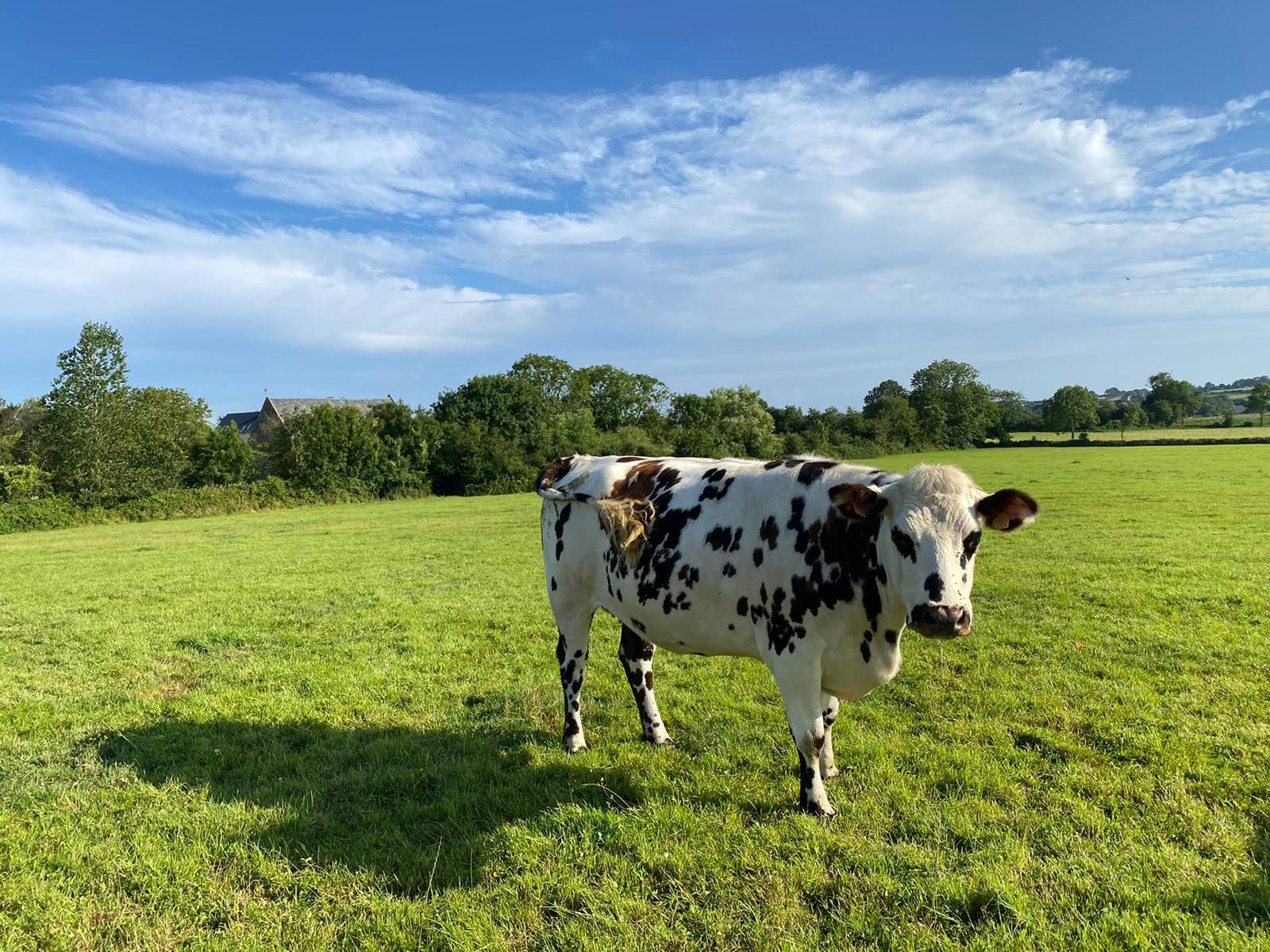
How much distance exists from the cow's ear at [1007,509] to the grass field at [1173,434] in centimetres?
7763

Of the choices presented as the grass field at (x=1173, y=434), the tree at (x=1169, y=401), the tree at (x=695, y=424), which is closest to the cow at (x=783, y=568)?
the tree at (x=695, y=424)

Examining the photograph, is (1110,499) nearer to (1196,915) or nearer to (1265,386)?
(1196,915)

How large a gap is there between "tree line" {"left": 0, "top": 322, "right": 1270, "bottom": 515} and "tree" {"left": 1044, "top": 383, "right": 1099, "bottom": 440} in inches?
7.7

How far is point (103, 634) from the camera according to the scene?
9.16 metres

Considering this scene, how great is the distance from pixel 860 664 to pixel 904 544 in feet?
2.82

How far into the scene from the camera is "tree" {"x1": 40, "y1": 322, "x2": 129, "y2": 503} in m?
35.4

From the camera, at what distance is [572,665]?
5215mm

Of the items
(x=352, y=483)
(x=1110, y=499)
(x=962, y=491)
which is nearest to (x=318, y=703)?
(x=962, y=491)

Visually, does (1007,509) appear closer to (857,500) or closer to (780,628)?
(857,500)

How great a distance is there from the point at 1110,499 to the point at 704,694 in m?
22.0

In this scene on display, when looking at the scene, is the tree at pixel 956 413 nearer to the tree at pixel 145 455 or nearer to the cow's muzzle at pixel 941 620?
the tree at pixel 145 455

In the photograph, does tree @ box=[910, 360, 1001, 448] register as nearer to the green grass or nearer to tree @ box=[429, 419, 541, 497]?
the green grass

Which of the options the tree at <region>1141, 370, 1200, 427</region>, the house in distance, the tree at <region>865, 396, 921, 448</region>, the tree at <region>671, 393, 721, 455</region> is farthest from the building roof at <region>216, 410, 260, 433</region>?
the tree at <region>1141, 370, 1200, 427</region>

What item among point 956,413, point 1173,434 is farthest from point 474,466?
point 1173,434
